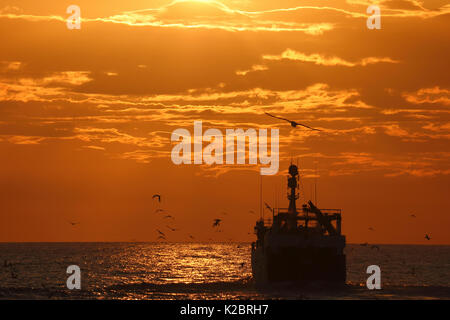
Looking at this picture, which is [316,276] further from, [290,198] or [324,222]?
[290,198]

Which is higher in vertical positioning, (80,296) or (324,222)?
(324,222)
